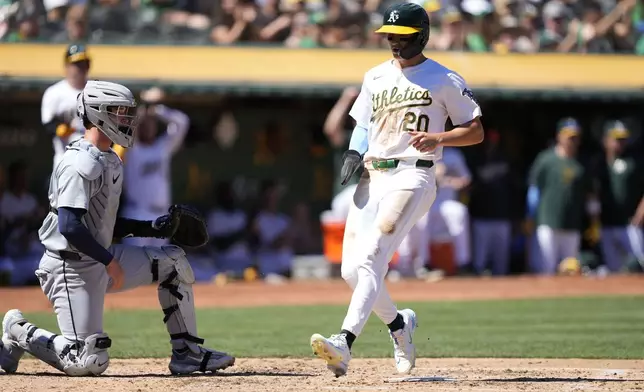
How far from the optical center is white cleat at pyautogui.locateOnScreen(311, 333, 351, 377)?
564cm

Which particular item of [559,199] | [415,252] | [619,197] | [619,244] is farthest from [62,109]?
[619,244]

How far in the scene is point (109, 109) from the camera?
627cm

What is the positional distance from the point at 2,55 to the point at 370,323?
18.6 ft

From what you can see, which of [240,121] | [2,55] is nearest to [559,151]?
[240,121]

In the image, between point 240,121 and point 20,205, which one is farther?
point 240,121

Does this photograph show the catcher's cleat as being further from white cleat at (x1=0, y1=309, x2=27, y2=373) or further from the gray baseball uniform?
white cleat at (x1=0, y1=309, x2=27, y2=373)

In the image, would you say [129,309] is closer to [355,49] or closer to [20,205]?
[20,205]

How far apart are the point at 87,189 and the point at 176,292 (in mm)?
748

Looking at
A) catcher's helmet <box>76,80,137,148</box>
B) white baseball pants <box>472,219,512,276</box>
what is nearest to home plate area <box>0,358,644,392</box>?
catcher's helmet <box>76,80,137,148</box>

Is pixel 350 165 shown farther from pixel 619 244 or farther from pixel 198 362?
pixel 619 244

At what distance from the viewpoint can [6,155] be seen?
14703 mm

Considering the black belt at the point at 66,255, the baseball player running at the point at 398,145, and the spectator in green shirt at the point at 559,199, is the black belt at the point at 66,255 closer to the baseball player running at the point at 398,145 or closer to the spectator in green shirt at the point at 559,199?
the baseball player running at the point at 398,145

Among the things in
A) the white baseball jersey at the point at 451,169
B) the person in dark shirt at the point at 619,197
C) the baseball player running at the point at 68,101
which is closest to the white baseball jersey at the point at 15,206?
the baseball player running at the point at 68,101

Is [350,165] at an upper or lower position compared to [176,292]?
upper
